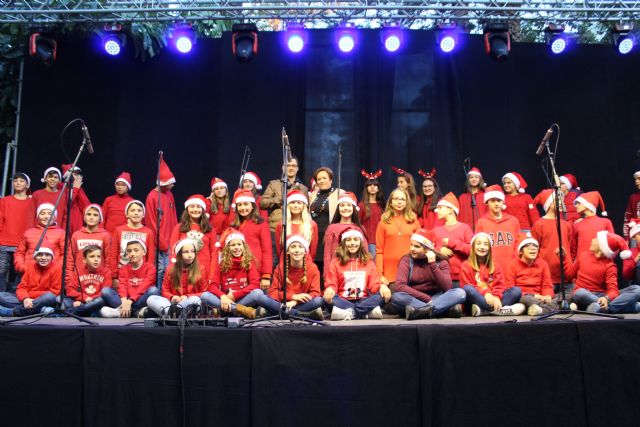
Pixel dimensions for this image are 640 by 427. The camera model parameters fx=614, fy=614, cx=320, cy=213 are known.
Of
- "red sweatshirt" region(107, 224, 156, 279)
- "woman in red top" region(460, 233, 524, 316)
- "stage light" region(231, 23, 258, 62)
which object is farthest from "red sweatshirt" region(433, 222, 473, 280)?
"stage light" region(231, 23, 258, 62)

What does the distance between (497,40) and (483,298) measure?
11.8 feet

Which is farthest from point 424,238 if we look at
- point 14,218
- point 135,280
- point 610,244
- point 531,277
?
point 14,218

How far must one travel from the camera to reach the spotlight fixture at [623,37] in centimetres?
738

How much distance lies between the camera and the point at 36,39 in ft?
24.6

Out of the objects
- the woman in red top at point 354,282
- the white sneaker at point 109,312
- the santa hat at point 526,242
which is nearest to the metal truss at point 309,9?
the santa hat at point 526,242

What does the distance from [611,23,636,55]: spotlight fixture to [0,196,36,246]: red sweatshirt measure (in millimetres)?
7264

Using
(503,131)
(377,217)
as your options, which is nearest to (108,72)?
(377,217)

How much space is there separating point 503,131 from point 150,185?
4.77m

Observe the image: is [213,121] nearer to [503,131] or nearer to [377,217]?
[377,217]

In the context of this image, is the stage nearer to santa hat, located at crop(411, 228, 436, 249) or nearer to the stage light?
santa hat, located at crop(411, 228, 436, 249)

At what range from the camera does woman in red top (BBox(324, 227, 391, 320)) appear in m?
5.46

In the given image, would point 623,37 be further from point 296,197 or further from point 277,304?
point 277,304

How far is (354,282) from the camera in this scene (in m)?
5.65

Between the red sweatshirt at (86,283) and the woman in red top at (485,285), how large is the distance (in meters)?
3.49
